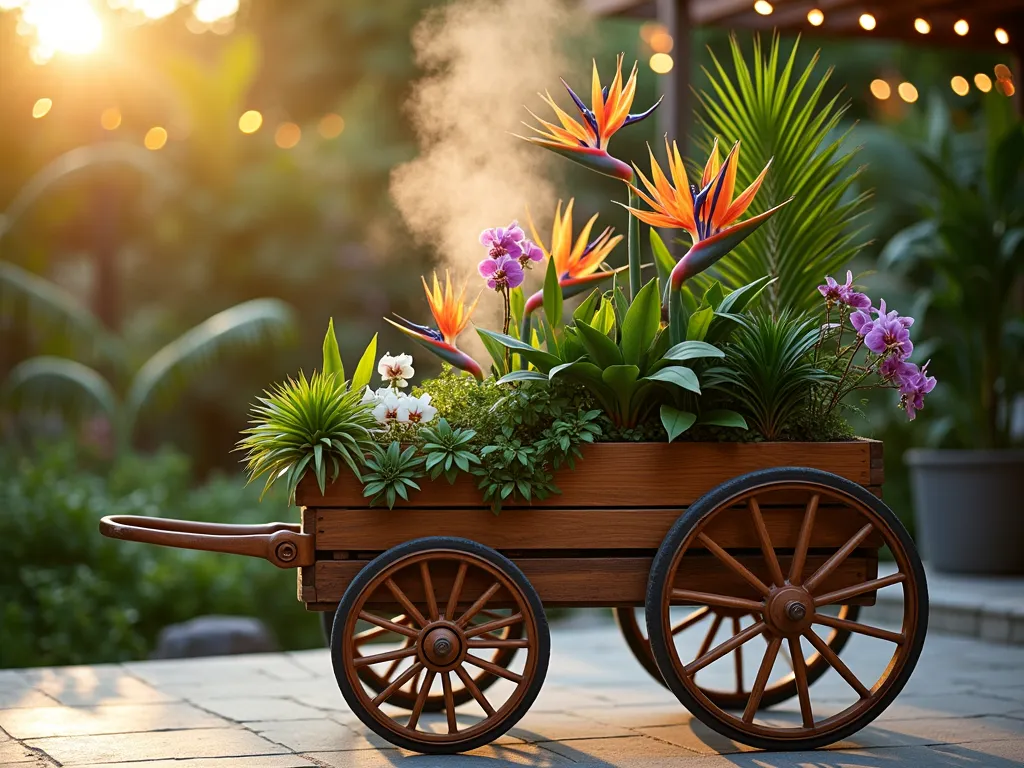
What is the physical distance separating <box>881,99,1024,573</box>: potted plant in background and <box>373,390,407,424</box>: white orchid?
4.06 meters

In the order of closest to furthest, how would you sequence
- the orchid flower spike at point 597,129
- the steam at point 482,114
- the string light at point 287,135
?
1. the orchid flower spike at point 597,129
2. the steam at point 482,114
3. the string light at point 287,135

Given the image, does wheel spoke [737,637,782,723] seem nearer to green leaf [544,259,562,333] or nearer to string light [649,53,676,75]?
green leaf [544,259,562,333]

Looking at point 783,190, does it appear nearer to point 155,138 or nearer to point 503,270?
point 503,270

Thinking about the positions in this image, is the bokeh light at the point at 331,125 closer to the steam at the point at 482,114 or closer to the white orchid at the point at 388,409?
the steam at the point at 482,114

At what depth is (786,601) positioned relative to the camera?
3.17 meters

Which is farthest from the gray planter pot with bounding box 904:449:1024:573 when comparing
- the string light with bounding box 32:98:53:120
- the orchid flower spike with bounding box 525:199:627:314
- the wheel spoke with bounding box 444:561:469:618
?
the string light with bounding box 32:98:53:120

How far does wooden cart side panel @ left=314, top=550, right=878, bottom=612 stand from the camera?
10.4 feet

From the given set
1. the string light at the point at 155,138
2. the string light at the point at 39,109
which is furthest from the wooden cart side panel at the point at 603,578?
the string light at the point at 155,138

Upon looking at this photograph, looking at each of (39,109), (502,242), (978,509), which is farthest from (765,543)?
(39,109)

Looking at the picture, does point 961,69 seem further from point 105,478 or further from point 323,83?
point 105,478

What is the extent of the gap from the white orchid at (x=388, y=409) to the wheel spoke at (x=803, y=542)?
1.07 metres

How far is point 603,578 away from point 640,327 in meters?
0.65

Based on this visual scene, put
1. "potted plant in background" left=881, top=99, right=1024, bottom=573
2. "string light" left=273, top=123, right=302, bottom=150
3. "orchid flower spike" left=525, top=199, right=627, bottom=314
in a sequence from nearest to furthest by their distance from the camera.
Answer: "orchid flower spike" left=525, top=199, right=627, bottom=314, "potted plant in background" left=881, top=99, right=1024, bottom=573, "string light" left=273, top=123, right=302, bottom=150

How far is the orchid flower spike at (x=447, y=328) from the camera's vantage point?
137 inches
